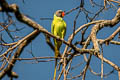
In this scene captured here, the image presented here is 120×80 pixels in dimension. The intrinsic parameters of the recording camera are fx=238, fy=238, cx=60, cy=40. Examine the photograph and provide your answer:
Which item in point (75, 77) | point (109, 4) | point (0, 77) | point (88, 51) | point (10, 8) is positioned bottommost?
point (75, 77)

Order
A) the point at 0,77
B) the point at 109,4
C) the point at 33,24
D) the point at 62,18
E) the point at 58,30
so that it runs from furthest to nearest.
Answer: the point at 62,18 < the point at 58,30 < the point at 109,4 < the point at 0,77 < the point at 33,24

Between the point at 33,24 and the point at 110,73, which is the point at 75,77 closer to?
the point at 110,73

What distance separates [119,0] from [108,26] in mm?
554

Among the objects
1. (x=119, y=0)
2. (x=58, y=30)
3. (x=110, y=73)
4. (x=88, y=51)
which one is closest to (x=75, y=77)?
(x=110, y=73)

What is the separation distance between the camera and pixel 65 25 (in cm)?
480

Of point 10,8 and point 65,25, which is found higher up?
point 10,8

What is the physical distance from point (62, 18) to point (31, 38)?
2.34m

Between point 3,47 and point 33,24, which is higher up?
point 33,24

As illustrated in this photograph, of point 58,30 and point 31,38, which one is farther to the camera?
point 58,30

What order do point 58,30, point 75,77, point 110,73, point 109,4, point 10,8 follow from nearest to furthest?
1. point 10,8
2. point 110,73
3. point 75,77
4. point 109,4
5. point 58,30

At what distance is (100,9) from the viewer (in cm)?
377

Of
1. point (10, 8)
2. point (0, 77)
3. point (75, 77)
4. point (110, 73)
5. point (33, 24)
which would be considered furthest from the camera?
point (75, 77)

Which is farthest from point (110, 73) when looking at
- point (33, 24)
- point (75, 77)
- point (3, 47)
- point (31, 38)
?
point (3, 47)

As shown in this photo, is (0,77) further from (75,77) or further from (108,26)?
(108,26)
